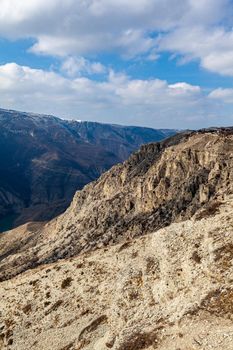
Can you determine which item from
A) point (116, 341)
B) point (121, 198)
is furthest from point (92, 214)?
point (116, 341)

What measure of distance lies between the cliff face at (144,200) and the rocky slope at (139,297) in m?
58.1

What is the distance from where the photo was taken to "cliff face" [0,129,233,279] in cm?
12512

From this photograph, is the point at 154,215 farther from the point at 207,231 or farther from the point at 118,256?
the point at 207,231

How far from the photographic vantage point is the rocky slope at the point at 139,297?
34.0m

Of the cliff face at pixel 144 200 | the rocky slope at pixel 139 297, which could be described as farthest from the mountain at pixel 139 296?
the cliff face at pixel 144 200

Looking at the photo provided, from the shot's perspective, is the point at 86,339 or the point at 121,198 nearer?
the point at 86,339

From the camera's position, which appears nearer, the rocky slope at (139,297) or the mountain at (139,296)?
the rocky slope at (139,297)

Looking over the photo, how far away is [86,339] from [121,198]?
382 feet

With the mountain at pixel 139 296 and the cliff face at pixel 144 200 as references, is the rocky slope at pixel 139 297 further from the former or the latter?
the cliff face at pixel 144 200

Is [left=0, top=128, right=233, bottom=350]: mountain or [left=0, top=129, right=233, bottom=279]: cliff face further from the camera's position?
[left=0, top=129, right=233, bottom=279]: cliff face

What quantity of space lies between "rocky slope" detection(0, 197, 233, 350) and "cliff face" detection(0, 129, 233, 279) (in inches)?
2289

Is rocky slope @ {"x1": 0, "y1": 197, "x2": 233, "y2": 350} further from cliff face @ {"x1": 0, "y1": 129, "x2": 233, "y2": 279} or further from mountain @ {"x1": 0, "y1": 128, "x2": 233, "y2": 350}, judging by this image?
cliff face @ {"x1": 0, "y1": 129, "x2": 233, "y2": 279}

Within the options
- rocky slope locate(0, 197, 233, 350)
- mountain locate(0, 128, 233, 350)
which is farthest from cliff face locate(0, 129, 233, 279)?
rocky slope locate(0, 197, 233, 350)

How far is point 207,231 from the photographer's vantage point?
1874 inches
